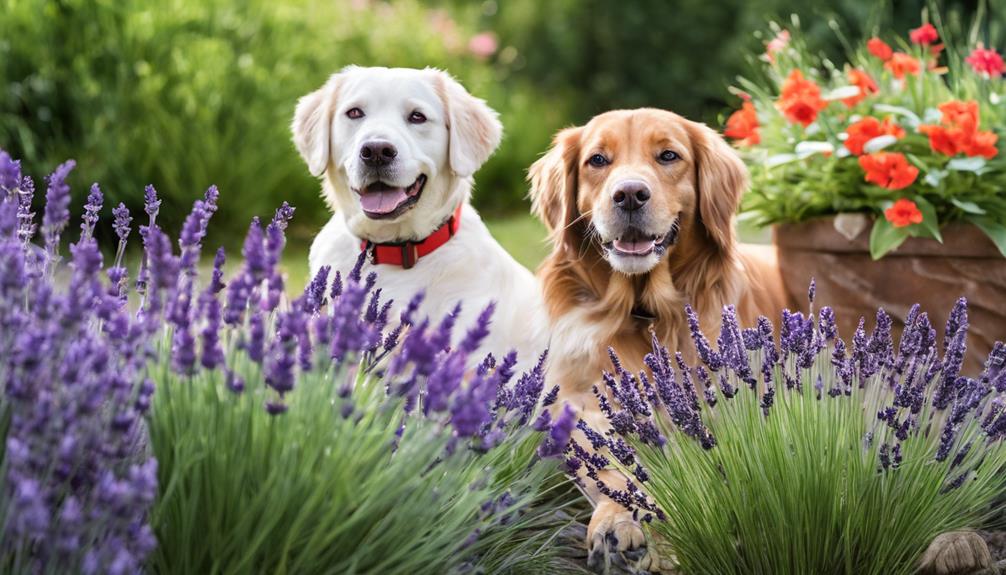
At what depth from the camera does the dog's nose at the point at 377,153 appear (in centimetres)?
317

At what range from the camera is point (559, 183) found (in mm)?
3459

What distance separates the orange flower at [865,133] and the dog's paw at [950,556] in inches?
63.4

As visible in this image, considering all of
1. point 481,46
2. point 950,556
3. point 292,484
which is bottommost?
point 950,556

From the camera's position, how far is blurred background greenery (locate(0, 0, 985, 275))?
6727 mm

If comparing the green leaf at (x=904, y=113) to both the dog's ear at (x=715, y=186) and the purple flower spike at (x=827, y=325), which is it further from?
the purple flower spike at (x=827, y=325)

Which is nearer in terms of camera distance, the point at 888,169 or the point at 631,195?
the point at 631,195

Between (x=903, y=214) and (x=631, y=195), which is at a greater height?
(x=631, y=195)

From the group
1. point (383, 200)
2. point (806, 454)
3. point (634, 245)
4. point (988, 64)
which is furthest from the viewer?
point (988, 64)

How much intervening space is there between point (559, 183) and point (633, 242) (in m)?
0.42

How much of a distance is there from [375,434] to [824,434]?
101cm

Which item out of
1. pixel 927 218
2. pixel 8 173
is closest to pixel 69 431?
pixel 8 173

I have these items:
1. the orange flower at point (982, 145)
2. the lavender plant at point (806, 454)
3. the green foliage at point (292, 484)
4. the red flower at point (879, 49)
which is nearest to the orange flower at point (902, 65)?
the red flower at point (879, 49)

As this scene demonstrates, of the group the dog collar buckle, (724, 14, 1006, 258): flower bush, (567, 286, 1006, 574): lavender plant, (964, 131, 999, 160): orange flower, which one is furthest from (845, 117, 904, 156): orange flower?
the dog collar buckle

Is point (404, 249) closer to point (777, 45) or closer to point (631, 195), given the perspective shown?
point (631, 195)
